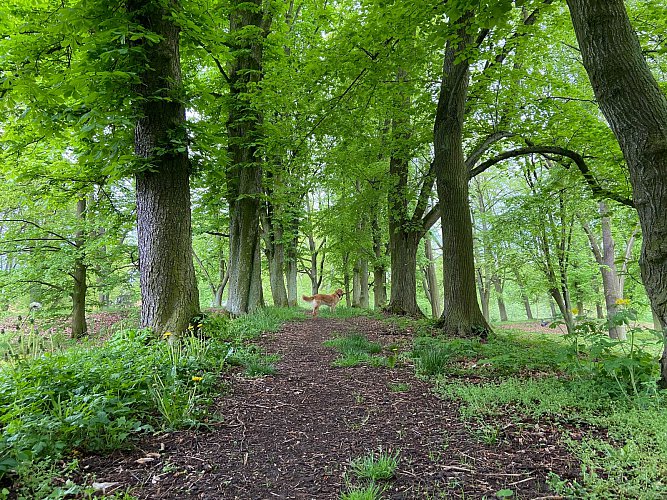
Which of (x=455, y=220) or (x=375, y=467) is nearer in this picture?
(x=375, y=467)

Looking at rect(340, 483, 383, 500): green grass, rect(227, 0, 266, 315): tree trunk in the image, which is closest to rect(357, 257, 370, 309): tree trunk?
rect(227, 0, 266, 315): tree trunk

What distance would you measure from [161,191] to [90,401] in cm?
313

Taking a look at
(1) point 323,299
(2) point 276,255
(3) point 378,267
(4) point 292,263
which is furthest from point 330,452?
(4) point 292,263

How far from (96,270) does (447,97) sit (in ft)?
37.0

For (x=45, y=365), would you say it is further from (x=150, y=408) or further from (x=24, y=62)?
(x=24, y=62)

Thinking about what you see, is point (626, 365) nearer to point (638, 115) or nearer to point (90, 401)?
point (638, 115)

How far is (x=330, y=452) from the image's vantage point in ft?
8.96

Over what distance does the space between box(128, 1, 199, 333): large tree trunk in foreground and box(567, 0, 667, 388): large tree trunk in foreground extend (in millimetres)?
4709

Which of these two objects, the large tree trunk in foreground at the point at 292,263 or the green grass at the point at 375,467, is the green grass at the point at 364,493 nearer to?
the green grass at the point at 375,467

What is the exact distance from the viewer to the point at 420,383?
413 centimetres

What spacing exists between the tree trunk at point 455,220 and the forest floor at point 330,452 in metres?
3.20

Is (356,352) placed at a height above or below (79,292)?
below

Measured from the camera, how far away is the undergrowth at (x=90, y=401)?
7.25 ft

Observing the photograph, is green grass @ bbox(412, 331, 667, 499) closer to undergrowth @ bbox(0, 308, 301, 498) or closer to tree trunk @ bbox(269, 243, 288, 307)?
undergrowth @ bbox(0, 308, 301, 498)
